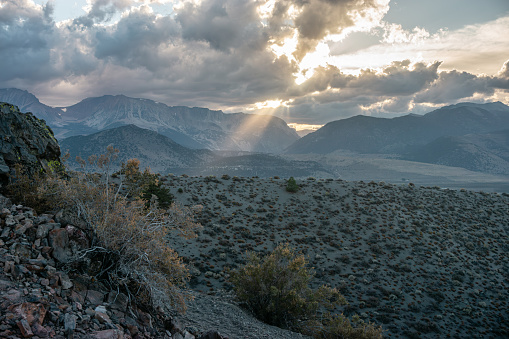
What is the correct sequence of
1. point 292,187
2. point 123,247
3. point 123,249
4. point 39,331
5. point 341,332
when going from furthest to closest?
point 292,187
point 341,332
point 123,249
point 123,247
point 39,331

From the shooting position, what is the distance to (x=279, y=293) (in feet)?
53.2

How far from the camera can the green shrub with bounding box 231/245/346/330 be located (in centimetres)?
1617

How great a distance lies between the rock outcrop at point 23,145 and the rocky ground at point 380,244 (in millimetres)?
10685

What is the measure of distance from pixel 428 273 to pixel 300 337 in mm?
24923

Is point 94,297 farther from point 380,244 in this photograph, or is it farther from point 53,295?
point 380,244

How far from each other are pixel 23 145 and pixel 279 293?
52.2 ft

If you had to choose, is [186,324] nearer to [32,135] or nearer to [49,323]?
[49,323]

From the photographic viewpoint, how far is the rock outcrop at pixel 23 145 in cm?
1224

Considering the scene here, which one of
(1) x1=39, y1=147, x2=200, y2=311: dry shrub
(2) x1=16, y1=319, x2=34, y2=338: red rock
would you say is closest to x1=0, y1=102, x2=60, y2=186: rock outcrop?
(1) x1=39, y1=147, x2=200, y2=311: dry shrub

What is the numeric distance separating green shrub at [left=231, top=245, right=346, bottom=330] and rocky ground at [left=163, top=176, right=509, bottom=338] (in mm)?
3309

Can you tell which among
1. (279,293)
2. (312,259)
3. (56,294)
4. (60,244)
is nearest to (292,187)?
(312,259)

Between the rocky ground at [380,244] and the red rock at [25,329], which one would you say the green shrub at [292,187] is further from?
the red rock at [25,329]

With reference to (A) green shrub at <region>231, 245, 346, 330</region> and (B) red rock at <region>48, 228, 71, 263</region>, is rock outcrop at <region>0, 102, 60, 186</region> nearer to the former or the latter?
(B) red rock at <region>48, 228, 71, 263</region>

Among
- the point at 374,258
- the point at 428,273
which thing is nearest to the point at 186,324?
the point at 374,258
